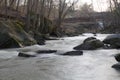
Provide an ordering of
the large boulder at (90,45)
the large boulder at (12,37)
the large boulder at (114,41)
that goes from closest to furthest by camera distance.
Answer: the large boulder at (90,45) < the large boulder at (114,41) < the large boulder at (12,37)

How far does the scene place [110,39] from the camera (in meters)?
21.2

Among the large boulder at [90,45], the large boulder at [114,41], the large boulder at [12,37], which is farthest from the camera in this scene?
the large boulder at [12,37]

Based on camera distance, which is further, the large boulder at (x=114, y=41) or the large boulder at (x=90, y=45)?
the large boulder at (x=114, y=41)

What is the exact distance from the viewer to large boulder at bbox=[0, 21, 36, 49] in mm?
19781

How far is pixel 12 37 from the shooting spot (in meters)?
19.9

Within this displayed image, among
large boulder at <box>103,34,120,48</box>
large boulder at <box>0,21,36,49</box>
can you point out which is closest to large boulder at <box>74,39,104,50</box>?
large boulder at <box>103,34,120,48</box>

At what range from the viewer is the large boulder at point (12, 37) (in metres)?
19.8

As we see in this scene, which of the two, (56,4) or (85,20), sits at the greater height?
(56,4)

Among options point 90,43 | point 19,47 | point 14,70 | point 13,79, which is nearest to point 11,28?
point 19,47

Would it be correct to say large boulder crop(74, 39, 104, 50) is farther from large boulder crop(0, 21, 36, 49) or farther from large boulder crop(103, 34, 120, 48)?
large boulder crop(0, 21, 36, 49)

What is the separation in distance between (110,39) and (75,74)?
1233cm

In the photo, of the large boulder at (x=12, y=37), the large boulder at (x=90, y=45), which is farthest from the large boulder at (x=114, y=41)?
the large boulder at (x=12, y=37)

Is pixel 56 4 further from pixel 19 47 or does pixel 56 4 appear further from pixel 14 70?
pixel 14 70

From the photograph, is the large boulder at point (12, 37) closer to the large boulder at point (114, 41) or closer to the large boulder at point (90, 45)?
the large boulder at point (90, 45)
